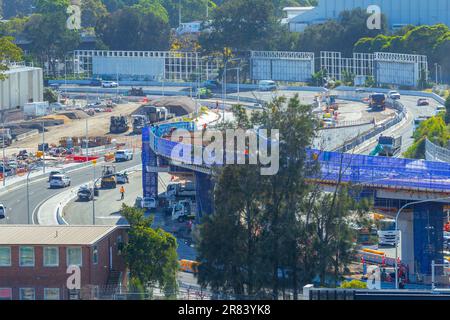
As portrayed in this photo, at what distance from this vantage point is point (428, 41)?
213 feet

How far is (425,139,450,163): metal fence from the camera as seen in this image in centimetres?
3544

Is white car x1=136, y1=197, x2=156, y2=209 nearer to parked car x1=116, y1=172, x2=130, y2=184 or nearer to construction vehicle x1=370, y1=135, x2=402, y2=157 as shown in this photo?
parked car x1=116, y1=172, x2=130, y2=184

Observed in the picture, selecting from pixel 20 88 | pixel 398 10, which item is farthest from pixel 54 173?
pixel 398 10

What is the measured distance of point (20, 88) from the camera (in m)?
64.0

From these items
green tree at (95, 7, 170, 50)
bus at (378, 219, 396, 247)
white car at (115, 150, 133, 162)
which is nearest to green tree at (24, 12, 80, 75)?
green tree at (95, 7, 170, 50)

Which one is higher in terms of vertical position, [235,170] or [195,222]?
[235,170]

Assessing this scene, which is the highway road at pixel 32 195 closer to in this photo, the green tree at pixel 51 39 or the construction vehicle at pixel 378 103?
the construction vehicle at pixel 378 103

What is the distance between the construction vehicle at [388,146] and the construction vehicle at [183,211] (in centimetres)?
897

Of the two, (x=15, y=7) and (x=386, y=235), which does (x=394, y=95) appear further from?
(x=15, y=7)

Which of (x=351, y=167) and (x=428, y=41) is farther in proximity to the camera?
(x=428, y=41)
